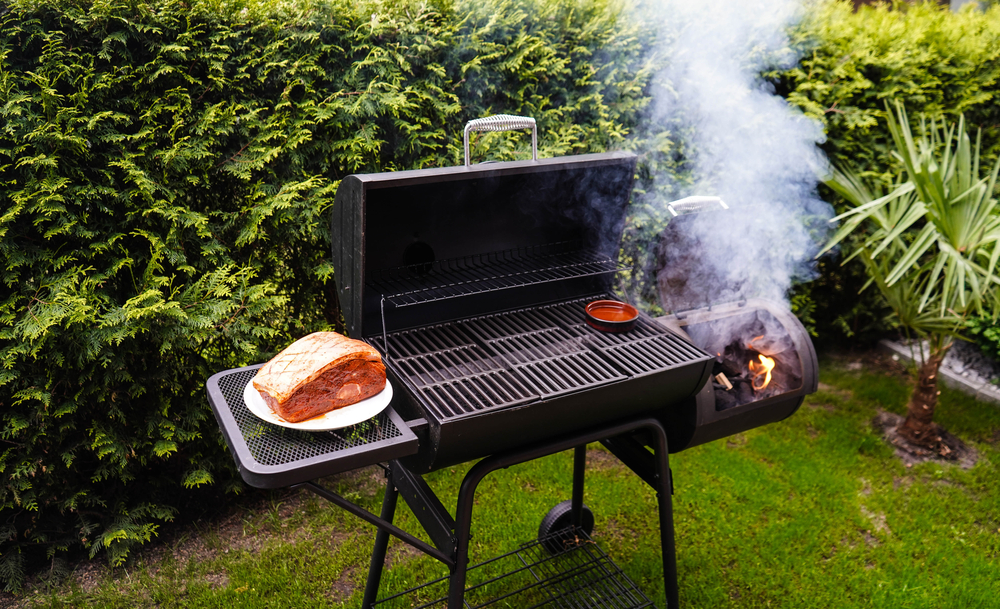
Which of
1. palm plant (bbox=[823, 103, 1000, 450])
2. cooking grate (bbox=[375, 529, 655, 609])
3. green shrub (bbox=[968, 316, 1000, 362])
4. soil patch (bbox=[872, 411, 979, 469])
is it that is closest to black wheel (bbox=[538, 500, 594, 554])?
cooking grate (bbox=[375, 529, 655, 609])

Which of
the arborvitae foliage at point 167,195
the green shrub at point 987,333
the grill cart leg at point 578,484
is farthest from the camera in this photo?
the green shrub at point 987,333

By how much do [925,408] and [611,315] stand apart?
2789 millimetres

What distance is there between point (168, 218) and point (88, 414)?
105 centimetres

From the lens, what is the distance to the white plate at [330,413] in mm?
1830

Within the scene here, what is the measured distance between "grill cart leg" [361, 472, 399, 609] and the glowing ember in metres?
1.59

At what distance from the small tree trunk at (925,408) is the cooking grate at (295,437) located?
3705 millimetres

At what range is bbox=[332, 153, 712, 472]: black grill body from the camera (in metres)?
2.06

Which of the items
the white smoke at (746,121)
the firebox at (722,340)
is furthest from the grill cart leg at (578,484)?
the white smoke at (746,121)

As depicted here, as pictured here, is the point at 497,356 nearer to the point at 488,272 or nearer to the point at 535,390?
the point at 535,390

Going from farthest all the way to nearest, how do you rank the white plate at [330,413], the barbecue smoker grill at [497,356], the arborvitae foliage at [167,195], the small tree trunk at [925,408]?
the small tree trunk at [925,408] → the arborvitae foliage at [167,195] → the barbecue smoker grill at [497,356] → the white plate at [330,413]

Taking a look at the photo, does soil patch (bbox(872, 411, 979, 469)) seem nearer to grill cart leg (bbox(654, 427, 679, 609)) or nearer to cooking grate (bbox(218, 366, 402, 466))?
grill cart leg (bbox(654, 427, 679, 609))

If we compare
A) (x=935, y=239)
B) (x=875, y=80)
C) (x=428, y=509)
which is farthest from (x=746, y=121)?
(x=428, y=509)

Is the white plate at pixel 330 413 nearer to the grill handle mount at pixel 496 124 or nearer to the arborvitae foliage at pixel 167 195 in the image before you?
the grill handle mount at pixel 496 124

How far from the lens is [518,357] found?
2.36m
